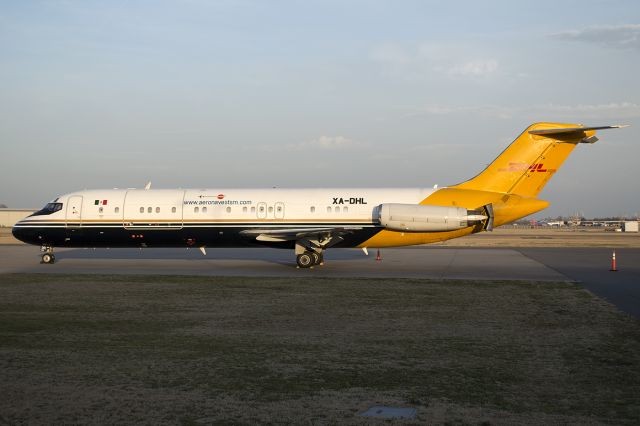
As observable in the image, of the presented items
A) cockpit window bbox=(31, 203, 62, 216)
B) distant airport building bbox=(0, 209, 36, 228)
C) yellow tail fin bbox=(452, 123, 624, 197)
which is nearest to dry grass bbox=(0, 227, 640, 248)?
yellow tail fin bbox=(452, 123, 624, 197)

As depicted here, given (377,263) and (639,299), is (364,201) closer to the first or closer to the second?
(377,263)

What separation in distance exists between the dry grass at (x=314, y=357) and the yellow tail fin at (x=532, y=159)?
8.41 metres

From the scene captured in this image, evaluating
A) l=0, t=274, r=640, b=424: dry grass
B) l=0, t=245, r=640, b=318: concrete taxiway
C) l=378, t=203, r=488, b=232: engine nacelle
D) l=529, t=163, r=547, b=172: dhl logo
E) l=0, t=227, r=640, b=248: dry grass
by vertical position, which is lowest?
l=0, t=274, r=640, b=424: dry grass

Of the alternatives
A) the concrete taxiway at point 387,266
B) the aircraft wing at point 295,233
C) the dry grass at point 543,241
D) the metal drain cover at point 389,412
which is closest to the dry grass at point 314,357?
the metal drain cover at point 389,412

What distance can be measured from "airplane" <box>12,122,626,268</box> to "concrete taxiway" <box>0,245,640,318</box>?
3.83ft

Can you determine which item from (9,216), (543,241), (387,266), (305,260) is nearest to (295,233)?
(305,260)

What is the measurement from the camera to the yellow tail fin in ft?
79.8

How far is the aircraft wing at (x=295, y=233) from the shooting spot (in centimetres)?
2519

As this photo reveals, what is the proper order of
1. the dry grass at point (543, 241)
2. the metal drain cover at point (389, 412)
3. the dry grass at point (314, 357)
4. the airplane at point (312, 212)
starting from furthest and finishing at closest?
the dry grass at point (543, 241) < the airplane at point (312, 212) < the dry grass at point (314, 357) < the metal drain cover at point (389, 412)

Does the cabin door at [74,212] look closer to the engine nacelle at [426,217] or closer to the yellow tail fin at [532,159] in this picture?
the engine nacelle at [426,217]

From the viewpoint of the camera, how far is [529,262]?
28.5 m

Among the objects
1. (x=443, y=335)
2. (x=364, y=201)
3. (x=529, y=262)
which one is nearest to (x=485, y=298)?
(x=443, y=335)

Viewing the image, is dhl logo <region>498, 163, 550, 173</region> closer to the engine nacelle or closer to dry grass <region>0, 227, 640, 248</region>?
the engine nacelle

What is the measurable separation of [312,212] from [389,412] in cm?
1933
